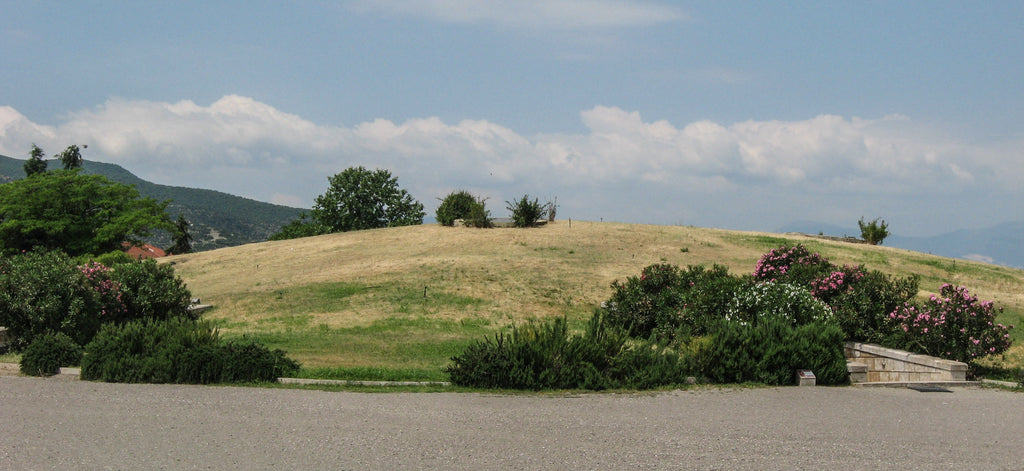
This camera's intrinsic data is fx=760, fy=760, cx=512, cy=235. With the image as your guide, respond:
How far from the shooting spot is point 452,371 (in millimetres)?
12266

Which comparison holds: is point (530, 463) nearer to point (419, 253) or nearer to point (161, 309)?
point (161, 309)

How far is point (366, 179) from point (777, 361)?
212 feet

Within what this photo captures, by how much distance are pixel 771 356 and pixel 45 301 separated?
1486cm

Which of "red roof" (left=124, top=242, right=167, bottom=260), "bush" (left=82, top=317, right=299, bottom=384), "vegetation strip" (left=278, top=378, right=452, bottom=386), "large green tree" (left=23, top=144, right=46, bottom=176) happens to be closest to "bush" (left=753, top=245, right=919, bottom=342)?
"vegetation strip" (left=278, top=378, right=452, bottom=386)

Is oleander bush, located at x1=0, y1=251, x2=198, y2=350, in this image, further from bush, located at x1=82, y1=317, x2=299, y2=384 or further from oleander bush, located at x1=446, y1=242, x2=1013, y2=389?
oleander bush, located at x1=446, y1=242, x2=1013, y2=389

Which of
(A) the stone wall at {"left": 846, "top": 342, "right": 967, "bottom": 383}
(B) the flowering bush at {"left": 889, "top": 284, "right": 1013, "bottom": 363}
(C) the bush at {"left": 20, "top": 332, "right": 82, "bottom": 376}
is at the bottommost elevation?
(C) the bush at {"left": 20, "top": 332, "right": 82, "bottom": 376}

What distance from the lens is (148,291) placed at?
68.4ft

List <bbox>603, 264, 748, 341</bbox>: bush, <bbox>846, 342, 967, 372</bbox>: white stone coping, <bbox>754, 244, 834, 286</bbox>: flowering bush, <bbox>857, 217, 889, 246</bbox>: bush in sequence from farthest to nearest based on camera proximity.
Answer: <bbox>857, 217, 889, 246</bbox>: bush
<bbox>754, 244, 834, 286</bbox>: flowering bush
<bbox>603, 264, 748, 341</bbox>: bush
<bbox>846, 342, 967, 372</bbox>: white stone coping

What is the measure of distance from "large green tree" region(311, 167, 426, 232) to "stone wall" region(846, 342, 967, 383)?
60.5m

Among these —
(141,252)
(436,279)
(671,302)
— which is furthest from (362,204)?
(671,302)

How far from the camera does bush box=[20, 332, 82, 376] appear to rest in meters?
12.7

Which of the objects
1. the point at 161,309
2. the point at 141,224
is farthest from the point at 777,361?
the point at 141,224

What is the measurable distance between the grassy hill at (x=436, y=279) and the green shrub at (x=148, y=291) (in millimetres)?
1825

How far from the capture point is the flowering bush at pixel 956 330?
13820 mm
